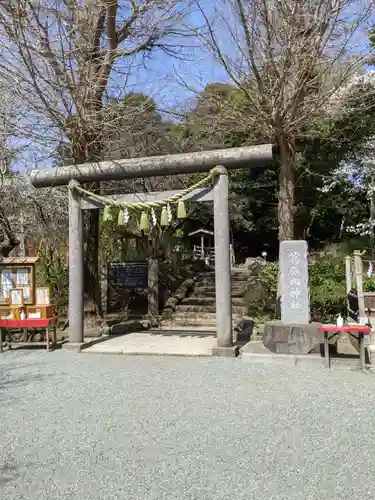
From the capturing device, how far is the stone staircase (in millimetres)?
12695

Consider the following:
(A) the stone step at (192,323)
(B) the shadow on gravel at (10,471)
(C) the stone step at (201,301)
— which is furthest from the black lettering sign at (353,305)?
(B) the shadow on gravel at (10,471)

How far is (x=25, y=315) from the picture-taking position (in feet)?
27.6

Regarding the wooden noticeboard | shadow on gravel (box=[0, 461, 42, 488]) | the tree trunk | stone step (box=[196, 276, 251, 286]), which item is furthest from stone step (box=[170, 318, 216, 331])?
shadow on gravel (box=[0, 461, 42, 488])

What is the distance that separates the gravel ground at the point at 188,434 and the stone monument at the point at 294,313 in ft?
1.73

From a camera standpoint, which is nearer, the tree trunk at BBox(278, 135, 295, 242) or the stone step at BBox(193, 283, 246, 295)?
the tree trunk at BBox(278, 135, 295, 242)

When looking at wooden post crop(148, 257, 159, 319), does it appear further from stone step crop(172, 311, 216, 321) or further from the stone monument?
the stone monument

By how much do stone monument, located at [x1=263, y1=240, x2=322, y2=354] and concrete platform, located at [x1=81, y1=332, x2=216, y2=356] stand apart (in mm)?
1281

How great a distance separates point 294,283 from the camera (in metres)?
7.31

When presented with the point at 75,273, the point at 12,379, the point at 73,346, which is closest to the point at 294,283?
the point at 75,273

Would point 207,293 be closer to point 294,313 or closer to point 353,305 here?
point 353,305

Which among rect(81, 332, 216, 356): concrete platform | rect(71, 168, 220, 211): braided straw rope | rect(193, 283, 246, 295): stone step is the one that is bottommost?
rect(81, 332, 216, 356): concrete platform

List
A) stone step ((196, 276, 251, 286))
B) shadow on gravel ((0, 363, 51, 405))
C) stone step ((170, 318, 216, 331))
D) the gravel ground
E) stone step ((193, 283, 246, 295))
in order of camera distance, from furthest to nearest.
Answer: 1. stone step ((196, 276, 251, 286))
2. stone step ((193, 283, 246, 295))
3. stone step ((170, 318, 216, 331))
4. shadow on gravel ((0, 363, 51, 405))
5. the gravel ground

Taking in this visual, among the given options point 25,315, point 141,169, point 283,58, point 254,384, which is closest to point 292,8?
point 283,58

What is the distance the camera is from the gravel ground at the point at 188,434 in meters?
3.05
